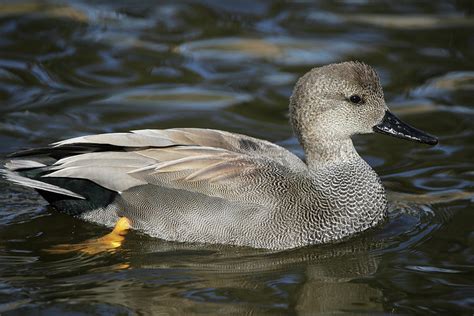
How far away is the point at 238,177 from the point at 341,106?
879 millimetres

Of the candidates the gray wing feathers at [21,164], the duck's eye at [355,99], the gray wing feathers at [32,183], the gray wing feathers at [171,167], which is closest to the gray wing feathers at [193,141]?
the gray wing feathers at [171,167]

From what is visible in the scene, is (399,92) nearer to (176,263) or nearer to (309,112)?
(309,112)

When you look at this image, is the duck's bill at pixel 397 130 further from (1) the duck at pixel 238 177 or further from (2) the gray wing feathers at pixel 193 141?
(2) the gray wing feathers at pixel 193 141

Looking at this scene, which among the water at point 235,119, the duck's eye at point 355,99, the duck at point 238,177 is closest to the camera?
the water at point 235,119

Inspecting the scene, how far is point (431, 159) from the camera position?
776 centimetres

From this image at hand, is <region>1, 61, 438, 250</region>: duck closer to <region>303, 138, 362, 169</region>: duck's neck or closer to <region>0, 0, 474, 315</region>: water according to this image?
<region>303, 138, 362, 169</region>: duck's neck

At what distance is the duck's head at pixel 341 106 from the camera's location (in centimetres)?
646

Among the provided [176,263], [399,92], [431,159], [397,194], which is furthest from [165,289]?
[399,92]

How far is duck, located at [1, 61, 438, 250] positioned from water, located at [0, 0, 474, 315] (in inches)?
5.6

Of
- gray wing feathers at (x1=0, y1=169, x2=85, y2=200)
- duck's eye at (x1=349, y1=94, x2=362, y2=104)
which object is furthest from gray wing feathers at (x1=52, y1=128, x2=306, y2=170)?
duck's eye at (x1=349, y1=94, x2=362, y2=104)

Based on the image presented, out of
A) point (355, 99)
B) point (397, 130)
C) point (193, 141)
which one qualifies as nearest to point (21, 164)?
point (193, 141)

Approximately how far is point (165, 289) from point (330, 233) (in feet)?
4.42

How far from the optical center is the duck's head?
646 cm

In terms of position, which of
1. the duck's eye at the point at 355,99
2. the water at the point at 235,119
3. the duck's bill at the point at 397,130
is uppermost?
the duck's eye at the point at 355,99
